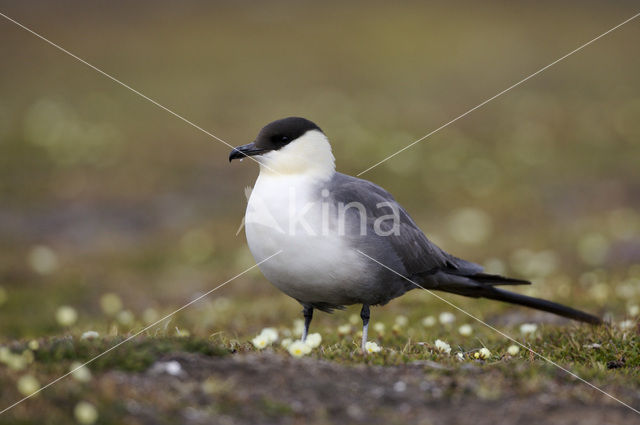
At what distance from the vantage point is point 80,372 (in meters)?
3.50

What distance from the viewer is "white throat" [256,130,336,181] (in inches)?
194

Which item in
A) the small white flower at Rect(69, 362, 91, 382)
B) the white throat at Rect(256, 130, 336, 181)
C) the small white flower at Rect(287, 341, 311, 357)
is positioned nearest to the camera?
the small white flower at Rect(69, 362, 91, 382)

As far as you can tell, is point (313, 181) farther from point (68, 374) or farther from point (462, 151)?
point (462, 151)

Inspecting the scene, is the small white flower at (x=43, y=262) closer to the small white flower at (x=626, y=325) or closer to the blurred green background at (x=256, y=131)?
the blurred green background at (x=256, y=131)

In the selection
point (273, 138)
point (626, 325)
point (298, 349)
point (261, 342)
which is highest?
point (273, 138)

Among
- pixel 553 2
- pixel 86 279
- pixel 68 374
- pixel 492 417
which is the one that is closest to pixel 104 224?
pixel 86 279

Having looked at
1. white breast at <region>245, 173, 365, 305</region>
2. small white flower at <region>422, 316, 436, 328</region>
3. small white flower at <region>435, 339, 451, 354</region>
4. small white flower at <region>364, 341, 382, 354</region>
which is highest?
white breast at <region>245, 173, 365, 305</region>

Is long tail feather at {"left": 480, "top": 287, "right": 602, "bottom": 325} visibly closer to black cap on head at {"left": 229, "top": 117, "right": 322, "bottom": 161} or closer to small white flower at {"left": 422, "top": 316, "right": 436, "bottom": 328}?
small white flower at {"left": 422, "top": 316, "right": 436, "bottom": 328}

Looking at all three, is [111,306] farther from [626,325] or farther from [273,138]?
[626,325]

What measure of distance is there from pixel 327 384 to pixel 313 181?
1.66m

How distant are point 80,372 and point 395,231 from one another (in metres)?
2.49

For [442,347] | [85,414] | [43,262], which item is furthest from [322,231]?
[43,262]

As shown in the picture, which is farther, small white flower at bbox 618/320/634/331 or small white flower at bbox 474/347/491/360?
small white flower at bbox 618/320/634/331

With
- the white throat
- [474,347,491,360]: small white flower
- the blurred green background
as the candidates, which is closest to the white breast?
the white throat
